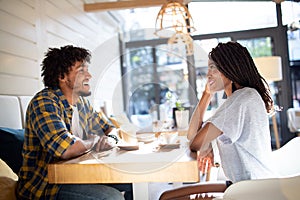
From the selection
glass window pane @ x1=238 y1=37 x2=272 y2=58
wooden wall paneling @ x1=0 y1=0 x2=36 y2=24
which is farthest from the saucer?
glass window pane @ x1=238 y1=37 x2=272 y2=58

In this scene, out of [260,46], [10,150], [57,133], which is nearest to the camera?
[57,133]

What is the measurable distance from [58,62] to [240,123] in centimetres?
89

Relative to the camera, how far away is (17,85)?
199 centimetres

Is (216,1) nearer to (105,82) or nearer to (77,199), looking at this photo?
(105,82)

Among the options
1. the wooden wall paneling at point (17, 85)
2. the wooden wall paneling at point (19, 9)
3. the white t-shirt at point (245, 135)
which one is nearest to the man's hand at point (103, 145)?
the white t-shirt at point (245, 135)

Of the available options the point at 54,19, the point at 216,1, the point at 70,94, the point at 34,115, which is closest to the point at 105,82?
the point at 70,94

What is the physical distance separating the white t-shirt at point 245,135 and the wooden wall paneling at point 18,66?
144 cm

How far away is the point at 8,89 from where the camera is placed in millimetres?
1859

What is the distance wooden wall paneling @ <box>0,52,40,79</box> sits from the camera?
6.01 ft

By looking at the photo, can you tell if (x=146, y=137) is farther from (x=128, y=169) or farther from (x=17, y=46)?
(x=17, y=46)

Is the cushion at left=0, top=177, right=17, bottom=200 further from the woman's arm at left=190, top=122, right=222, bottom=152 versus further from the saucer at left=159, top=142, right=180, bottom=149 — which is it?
the woman's arm at left=190, top=122, right=222, bottom=152

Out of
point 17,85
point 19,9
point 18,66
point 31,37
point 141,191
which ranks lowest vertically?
point 141,191

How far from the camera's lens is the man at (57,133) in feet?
3.49

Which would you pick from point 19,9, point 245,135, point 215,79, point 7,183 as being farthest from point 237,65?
point 19,9
